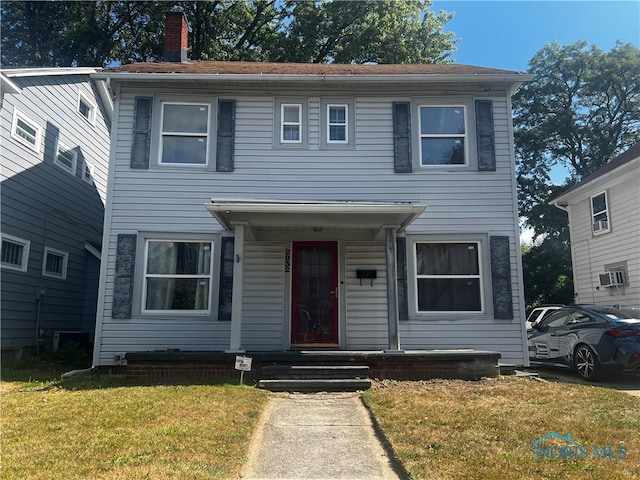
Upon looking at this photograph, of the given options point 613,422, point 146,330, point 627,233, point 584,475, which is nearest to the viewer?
point 584,475

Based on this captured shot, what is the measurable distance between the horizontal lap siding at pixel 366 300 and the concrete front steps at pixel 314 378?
1.51 metres

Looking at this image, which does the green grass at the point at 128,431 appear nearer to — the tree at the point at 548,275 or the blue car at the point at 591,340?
the blue car at the point at 591,340

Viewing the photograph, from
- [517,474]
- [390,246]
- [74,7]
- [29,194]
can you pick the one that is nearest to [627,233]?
[390,246]

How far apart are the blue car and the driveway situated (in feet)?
0.69

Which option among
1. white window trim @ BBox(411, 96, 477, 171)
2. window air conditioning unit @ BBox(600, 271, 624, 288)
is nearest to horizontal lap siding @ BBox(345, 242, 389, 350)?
white window trim @ BBox(411, 96, 477, 171)

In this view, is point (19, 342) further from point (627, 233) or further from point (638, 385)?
point (627, 233)

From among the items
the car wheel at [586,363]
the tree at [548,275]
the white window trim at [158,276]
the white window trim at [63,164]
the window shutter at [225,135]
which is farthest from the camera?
the tree at [548,275]

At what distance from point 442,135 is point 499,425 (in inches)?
249

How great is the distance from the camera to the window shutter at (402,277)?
29.9ft

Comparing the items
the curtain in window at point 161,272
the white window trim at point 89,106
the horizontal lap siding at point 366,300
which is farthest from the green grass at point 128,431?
the white window trim at point 89,106

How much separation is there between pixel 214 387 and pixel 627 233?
39.4 feet

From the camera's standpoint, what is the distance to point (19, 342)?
10586 millimetres

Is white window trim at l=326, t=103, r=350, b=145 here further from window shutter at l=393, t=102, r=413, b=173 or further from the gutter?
window shutter at l=393, t=102, r=413, b=173

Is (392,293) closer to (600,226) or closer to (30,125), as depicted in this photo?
(30,125)
